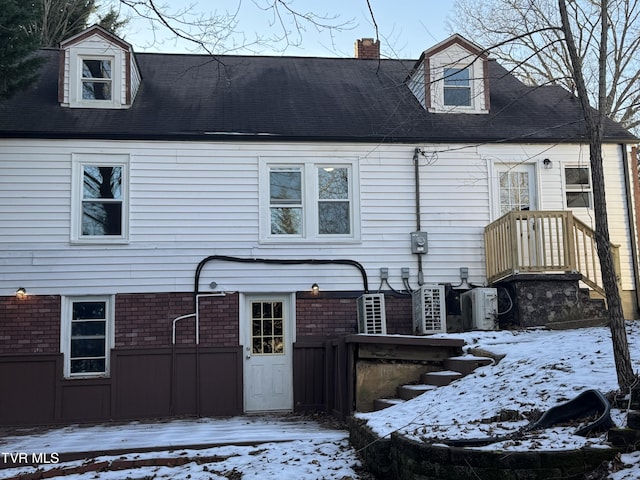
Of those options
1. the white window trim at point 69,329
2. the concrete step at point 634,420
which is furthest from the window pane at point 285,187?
the concrete step at point 634,420

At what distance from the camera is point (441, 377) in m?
8.62

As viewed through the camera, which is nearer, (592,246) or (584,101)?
(584,101)

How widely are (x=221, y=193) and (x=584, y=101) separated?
6.79 m

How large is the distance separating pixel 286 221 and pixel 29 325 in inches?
176

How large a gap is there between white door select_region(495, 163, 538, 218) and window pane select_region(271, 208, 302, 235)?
3648 mm

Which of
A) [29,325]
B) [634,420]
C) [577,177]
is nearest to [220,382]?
[29,325]

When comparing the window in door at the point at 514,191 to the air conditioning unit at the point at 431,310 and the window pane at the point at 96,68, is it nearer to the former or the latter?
the air conditioning unit at the point at 431,310

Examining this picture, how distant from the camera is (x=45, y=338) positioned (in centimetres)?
1130

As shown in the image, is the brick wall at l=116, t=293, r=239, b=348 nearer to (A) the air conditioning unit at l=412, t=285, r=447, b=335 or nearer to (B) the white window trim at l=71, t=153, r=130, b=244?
(B) the white window trim at l=71, t=153, r=130, b=244

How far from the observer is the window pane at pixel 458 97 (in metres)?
13.5

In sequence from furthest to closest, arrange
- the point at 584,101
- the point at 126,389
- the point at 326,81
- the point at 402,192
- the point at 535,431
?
the point at 326,81
the point at 402,192
the point at 126,389
the point at 584,101
the point at 535,431

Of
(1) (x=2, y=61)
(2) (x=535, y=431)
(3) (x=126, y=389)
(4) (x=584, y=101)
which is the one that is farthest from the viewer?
(3) (x=126, y=389)

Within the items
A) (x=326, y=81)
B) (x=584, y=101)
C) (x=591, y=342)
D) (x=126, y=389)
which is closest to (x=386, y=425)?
(x=591, y=342)

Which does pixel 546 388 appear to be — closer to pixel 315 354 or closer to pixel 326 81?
pixel 315 354
